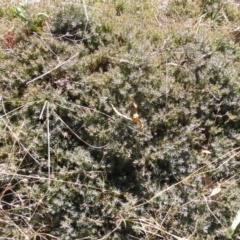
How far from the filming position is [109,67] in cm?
281

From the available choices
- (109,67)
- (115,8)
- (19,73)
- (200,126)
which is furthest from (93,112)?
(115,8)

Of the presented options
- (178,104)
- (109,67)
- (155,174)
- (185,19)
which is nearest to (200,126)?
(178,104)

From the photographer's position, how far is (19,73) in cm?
275

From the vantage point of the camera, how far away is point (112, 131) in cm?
260

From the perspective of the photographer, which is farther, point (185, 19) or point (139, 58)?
point (185, 19)

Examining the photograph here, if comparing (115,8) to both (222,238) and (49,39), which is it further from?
(222,238)

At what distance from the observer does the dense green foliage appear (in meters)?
2.57

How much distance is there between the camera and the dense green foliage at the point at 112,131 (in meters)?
2.57

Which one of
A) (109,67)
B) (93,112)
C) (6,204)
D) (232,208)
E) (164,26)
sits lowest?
(6,204)

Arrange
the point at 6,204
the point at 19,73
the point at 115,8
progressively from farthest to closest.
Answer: the point at 115,8
the point at 19,73
the point at 6,204

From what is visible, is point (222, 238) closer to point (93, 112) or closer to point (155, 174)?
point (155, 174)

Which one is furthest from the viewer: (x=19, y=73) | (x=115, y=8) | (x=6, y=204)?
(x=115, y=8)

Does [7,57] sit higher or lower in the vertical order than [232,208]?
higher

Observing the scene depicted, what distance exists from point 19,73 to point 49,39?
0.31 metres
